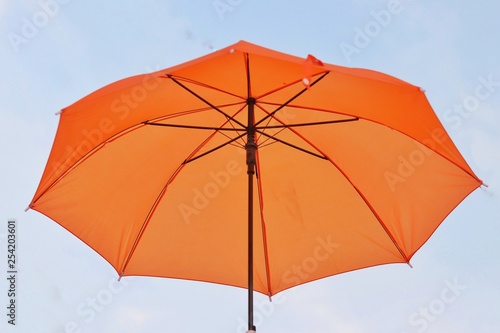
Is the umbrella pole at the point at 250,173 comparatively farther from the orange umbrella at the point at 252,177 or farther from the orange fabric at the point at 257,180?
the orange fabric at the point at 257,180

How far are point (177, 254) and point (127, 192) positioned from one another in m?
0.65

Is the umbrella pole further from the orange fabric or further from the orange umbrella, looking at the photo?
the orange fabric

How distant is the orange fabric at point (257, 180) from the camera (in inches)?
184

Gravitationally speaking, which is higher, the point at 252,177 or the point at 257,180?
the point at 257,180

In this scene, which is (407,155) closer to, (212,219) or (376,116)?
(376,116)

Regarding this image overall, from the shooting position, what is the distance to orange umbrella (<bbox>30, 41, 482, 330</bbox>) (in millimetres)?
4676

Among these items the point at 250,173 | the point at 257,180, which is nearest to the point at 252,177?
the point at 250,173

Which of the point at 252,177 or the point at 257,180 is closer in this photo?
the point at 252,177

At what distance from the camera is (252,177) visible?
4.92 meters

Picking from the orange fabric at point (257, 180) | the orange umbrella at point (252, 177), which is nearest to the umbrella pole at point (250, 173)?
the orange umbrella at point (252, 177)

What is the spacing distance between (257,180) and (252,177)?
2.03 feet

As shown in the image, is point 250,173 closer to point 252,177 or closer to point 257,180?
point 252,177

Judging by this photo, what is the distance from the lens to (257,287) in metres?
5.70

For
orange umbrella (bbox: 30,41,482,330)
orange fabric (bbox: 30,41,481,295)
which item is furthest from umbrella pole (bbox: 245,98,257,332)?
orange fabric (bbox: 30,41,481,295)
